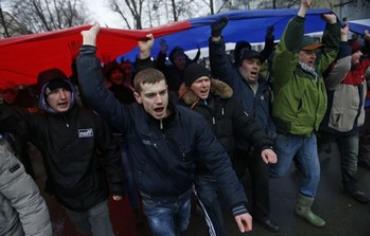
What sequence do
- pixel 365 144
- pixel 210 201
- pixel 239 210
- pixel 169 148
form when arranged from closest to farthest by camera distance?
pixel 239 210 → pixel 169 148 → pixel 210 201 → pixel 365 144

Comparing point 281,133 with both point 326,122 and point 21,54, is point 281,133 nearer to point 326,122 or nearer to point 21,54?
point 326,122

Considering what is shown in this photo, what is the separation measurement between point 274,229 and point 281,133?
1.03 m

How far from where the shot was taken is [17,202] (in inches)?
80.0

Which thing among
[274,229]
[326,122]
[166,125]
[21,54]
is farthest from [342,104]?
[21,54]

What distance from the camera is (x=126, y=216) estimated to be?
4133 mm

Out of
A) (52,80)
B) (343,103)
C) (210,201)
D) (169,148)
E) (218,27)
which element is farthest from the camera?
(343,103)

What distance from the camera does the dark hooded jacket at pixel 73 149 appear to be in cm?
247

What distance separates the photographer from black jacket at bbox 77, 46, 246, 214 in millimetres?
2266

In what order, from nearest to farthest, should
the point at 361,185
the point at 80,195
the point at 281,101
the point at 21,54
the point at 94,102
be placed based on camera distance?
the point at 94,102
the point at 80,195
the point at 281,101
the point at 21,54
the point at 361,185

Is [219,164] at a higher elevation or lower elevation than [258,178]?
higher

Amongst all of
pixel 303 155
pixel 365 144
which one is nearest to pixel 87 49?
pixel 303 155

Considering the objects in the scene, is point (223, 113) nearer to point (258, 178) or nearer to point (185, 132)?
point (185, 132)

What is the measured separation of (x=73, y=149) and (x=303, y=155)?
7.54 feet

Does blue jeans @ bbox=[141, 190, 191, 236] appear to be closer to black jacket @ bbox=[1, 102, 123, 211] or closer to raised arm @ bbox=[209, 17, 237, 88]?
black jacket @ bbox=[1, 102, 123, 211]
